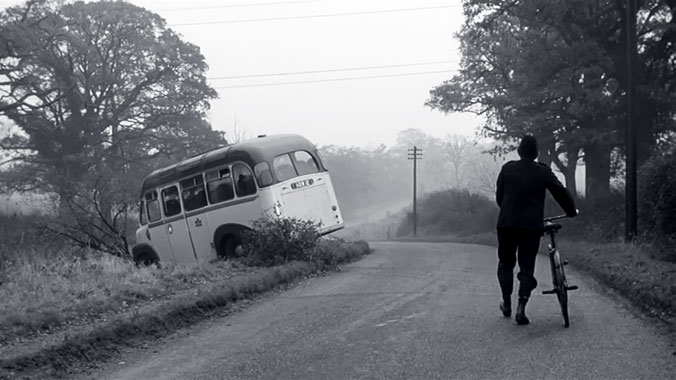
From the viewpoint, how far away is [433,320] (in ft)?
29.6

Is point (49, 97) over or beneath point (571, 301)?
over

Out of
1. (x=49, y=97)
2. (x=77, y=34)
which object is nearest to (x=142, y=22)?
(x=77, y=34)

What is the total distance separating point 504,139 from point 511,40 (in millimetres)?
4810

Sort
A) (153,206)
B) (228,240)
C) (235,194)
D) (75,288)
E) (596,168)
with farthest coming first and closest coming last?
1. (596,168)
2. (153,206)
3. (228,240)
4. (235,194)
5. (75,288)

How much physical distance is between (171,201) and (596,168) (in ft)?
62.5

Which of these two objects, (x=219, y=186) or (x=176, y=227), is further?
(x=176, y=227)

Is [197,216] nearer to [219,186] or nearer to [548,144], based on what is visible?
[219,186]

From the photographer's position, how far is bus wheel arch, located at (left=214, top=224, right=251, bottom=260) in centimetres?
1980

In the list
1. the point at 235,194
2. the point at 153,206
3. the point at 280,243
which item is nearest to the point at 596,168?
the point at 235,194

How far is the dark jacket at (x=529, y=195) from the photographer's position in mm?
8453

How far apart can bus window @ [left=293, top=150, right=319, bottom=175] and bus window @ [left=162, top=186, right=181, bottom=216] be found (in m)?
3.70

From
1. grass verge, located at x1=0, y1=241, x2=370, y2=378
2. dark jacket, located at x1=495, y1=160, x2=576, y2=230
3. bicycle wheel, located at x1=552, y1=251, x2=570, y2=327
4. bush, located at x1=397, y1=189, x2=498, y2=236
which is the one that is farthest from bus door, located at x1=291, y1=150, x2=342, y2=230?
bush, located at x1=397, y1=189, x2=498, y2=236

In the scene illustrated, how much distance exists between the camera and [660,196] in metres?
18.7

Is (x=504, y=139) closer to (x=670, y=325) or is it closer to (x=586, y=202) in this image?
(x=586, y=202)
